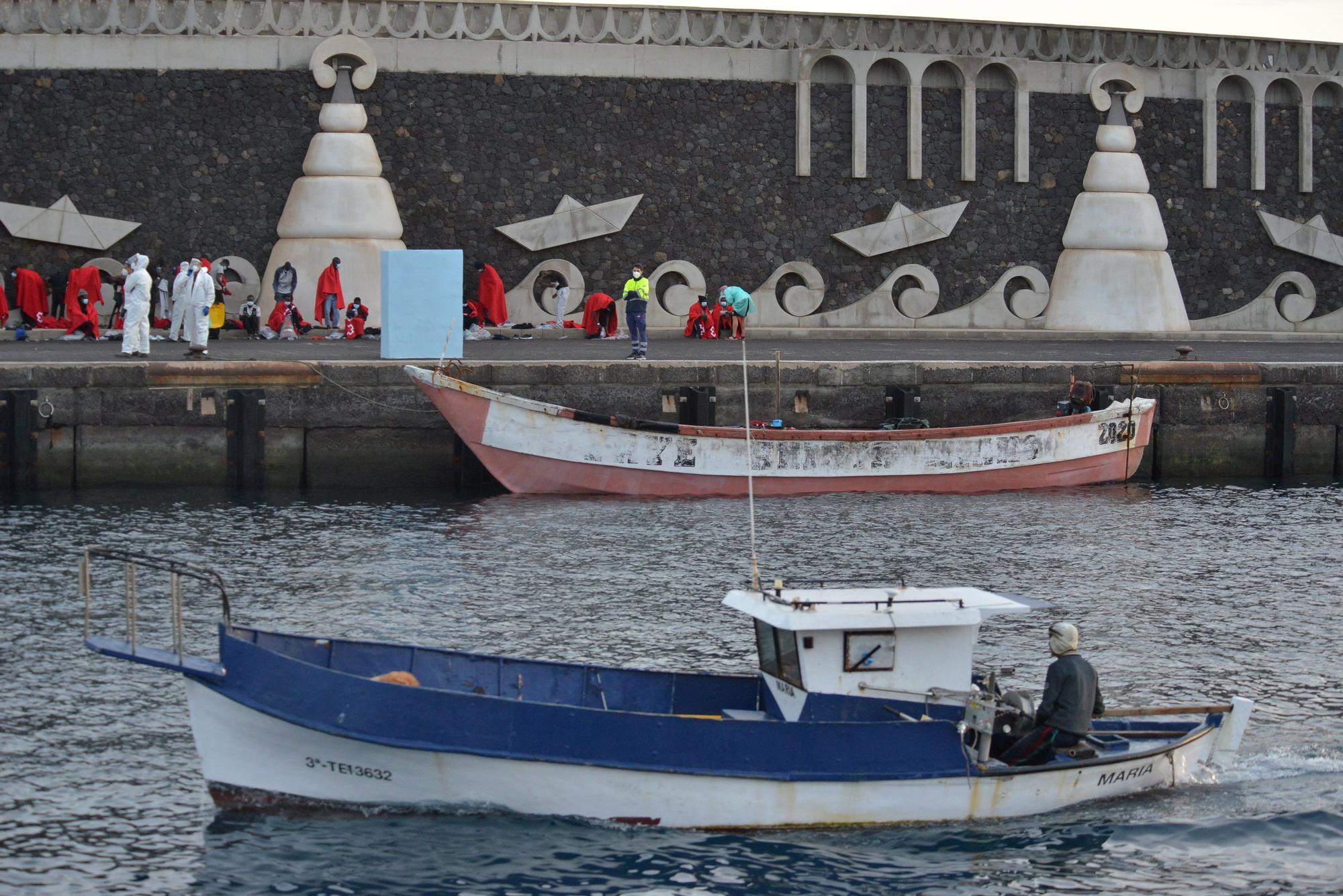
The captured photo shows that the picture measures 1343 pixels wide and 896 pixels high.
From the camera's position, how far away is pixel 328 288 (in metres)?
32.0

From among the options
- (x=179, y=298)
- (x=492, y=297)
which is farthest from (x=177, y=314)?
(x=492, y=297)

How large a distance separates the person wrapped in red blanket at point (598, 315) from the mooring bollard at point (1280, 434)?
39.3 ft

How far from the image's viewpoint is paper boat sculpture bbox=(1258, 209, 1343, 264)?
38.4 metres

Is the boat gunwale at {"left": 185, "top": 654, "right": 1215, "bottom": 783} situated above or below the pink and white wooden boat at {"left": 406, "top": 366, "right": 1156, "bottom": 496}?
below

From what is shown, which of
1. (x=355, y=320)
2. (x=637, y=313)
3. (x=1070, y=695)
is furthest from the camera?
(x=355, y=320)

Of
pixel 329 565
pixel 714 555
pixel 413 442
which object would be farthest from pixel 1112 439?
pixel 329 565

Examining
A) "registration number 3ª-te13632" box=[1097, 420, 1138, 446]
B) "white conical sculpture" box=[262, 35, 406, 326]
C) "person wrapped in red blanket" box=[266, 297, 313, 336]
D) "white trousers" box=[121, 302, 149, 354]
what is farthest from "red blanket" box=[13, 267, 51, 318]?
"registration number 3ª-te13632" box=[1097, 420, 1138, 446]

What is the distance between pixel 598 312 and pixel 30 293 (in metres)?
10.1

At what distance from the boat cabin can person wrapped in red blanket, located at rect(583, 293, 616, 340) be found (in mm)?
21281

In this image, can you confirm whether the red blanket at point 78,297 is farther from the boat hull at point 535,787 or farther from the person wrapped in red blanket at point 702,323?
the boat hull at point 535,787

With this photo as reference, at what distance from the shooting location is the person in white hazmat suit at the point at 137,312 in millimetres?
26719

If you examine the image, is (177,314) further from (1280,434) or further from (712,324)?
(1280,434)

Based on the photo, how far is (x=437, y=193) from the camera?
112 feet

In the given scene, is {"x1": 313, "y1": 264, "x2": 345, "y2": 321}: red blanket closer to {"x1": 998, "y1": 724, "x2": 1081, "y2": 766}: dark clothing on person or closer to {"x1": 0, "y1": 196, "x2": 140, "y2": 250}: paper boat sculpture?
{"x1": 0, "y1": 196, "x2": 140, "y2": 250}: paper boat sculpture
